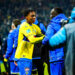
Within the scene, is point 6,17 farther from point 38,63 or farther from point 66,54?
point 66,54

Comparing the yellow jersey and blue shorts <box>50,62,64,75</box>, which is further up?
the yellow jersey

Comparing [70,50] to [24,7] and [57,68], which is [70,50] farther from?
[24,7]

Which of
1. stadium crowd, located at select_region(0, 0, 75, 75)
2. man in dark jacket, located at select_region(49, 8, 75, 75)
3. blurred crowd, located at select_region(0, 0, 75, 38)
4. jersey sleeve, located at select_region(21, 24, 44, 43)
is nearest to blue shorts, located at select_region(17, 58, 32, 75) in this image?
stadium crowd, located at select_region(0, 0, 75, 75)

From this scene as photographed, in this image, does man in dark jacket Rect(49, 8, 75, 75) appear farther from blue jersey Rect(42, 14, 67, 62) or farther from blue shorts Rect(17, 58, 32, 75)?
blue shorts Rect(17, 58, 32, 75)

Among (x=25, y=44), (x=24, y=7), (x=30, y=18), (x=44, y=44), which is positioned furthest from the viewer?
(x=24, y=7)

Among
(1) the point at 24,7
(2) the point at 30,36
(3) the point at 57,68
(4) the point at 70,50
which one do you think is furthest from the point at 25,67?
(1) the point at 24,7

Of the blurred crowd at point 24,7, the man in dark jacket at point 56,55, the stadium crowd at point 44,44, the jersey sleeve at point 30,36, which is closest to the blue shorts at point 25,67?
the stadium crowd at point 44,44

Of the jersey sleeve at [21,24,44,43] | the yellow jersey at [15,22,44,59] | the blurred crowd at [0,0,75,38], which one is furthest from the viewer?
the blurred crowd at [0,0,75,38]

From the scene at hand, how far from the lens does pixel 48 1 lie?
1115 inches


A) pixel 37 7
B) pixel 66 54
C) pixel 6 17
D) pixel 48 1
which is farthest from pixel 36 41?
pixel 48 1

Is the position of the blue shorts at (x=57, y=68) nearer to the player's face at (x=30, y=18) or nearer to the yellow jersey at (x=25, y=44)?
the yellow jersey at (x=25, y=44)

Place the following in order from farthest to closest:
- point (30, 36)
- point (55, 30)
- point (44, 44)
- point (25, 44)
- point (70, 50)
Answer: point (25, 44), point (30, 36), point (55, 30), point (44, 44), point (70, 50)

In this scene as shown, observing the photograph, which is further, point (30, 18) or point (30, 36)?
point (30, 18)

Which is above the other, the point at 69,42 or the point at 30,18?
the point at 30,18
